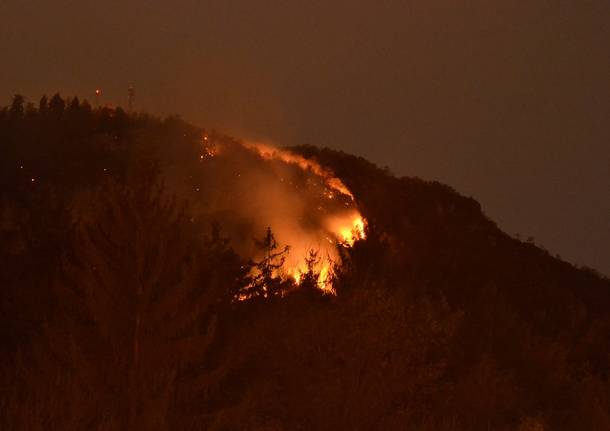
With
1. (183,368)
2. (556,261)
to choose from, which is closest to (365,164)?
(556,261)

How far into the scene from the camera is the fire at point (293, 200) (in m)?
39.4

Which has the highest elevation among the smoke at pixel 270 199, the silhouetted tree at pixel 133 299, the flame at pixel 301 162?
the flame at pixel 301 162

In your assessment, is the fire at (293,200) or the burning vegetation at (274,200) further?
the fire at (293,200)

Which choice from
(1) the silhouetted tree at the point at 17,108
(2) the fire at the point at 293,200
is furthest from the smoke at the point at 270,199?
(1) the silhouetted tree at the point at 17,108

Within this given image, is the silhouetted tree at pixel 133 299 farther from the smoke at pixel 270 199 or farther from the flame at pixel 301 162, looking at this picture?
the flame at pixel 301 162

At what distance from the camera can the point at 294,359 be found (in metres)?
14.2

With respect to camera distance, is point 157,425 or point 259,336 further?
point 259,336

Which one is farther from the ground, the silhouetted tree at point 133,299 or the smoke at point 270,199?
the smoke at point 270,199

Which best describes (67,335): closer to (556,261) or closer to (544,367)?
(544,367)

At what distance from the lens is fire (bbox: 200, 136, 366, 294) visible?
129ft

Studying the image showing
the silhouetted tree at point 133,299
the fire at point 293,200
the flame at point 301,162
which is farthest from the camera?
the flame at point 301,162

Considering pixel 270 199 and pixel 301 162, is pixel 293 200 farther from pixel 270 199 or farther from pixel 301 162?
pixel 301 162

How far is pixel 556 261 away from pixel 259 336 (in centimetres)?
4689

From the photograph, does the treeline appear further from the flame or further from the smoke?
the flame
